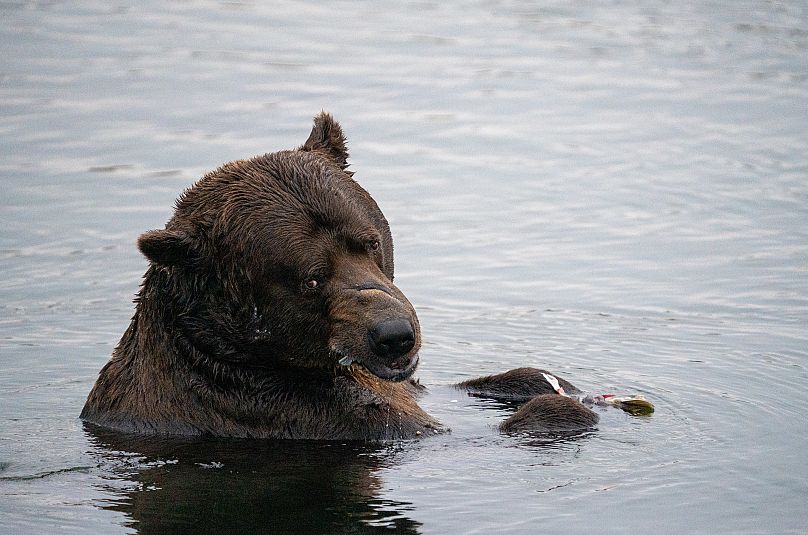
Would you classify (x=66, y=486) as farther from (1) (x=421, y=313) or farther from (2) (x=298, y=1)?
(2) (x=298, y=1)

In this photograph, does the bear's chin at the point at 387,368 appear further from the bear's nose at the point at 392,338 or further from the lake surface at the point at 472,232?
the lake surface at the point at 472,232

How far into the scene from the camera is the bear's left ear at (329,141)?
33.6 feet

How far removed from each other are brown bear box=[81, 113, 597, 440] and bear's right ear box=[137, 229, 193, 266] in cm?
1

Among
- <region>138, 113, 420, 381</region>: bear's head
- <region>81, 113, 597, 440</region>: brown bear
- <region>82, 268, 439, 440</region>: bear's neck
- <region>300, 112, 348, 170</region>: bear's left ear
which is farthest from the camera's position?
<region>300, 112, 348, 170</region>: bear's left ear

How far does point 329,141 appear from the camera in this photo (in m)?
10.3

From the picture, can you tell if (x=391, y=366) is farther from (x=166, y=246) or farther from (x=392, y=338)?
(x=166, y=246)

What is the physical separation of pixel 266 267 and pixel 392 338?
1075 millimetres

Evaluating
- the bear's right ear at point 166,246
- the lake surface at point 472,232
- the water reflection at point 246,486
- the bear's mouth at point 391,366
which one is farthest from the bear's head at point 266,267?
the lake surface at point 472,232

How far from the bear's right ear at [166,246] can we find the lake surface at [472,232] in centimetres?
131

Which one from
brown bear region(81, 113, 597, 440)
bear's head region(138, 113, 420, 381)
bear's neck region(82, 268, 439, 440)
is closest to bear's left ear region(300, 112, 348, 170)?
brown bear region(81, 113, 597, 440)

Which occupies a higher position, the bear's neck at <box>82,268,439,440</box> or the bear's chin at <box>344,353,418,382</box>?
the bear's chin at <box>344,353,418,382</box>

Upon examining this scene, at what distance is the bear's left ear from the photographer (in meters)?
10.2

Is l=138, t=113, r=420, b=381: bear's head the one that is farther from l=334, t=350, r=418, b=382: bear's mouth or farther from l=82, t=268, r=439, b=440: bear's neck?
l=334, t=350, r=418, b=382: bear's mouth

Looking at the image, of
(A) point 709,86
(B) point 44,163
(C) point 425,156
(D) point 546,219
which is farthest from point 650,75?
(B) point 44,163
